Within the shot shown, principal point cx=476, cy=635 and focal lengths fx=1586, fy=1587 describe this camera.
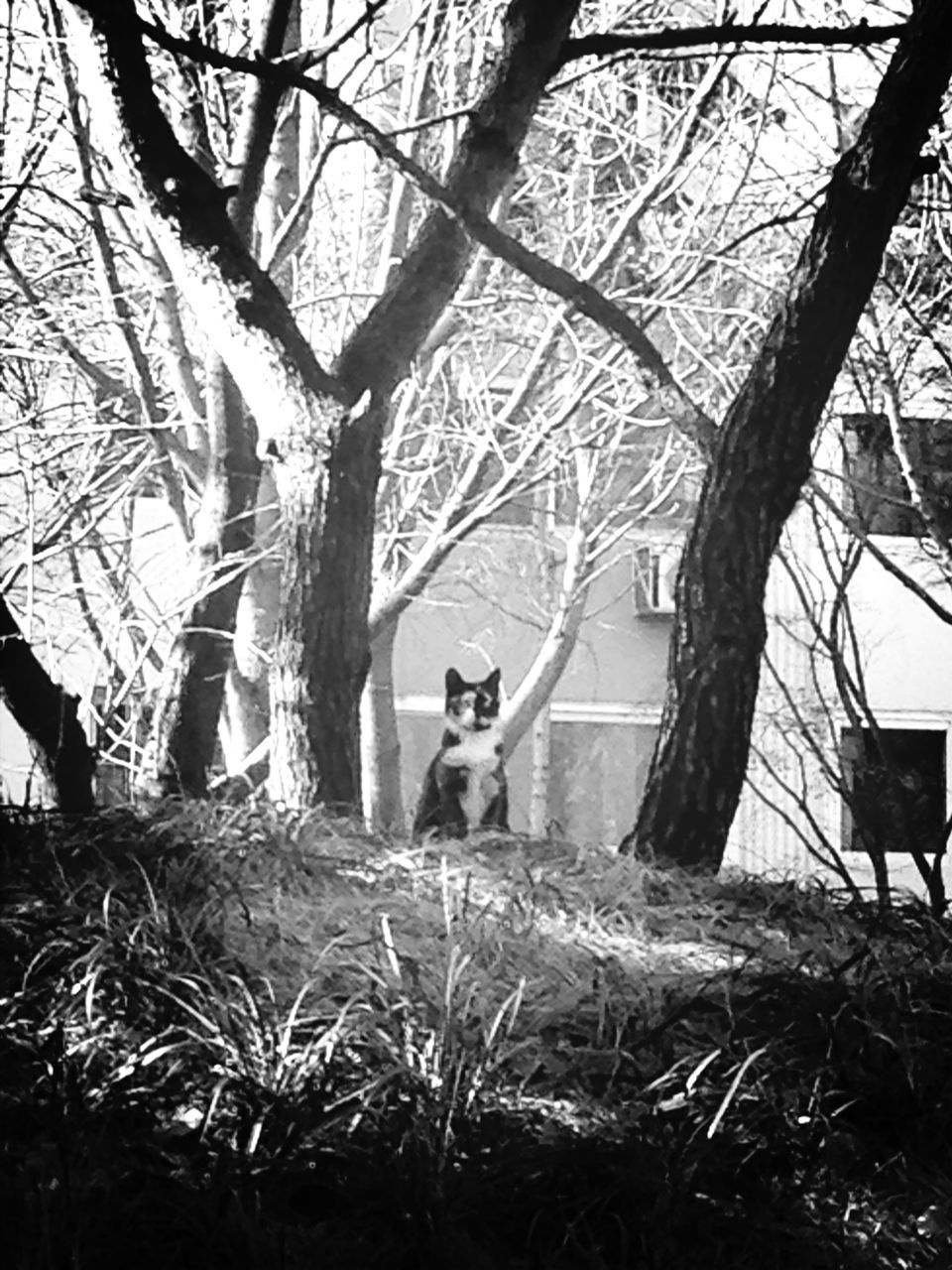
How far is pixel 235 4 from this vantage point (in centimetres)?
258

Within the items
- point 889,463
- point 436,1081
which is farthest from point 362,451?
point 889,463

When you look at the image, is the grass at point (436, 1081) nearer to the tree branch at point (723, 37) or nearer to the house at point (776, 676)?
the house at point (776, 676)

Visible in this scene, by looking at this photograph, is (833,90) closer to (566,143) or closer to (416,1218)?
(566,143)

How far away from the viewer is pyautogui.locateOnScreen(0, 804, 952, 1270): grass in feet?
3.73

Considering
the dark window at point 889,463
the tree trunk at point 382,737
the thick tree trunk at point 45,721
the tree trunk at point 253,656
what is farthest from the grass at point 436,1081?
the dark window at point 889,463

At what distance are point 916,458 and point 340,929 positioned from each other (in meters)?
1.76

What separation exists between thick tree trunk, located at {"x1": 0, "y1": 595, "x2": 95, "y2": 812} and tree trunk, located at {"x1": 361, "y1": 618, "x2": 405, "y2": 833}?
1.99ft

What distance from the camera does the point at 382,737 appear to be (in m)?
3.00

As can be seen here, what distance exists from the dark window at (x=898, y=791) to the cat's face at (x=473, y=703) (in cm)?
66

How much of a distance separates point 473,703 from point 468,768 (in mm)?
169

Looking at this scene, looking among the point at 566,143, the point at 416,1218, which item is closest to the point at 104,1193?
the point at 416,1218

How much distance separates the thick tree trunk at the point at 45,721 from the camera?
6.48 ft

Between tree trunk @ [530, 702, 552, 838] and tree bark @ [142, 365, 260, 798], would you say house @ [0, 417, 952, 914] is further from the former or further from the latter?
tree bark @ [142, 365, 260, 798]

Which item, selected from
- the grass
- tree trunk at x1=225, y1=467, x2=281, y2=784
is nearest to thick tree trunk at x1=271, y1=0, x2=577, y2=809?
the grass
